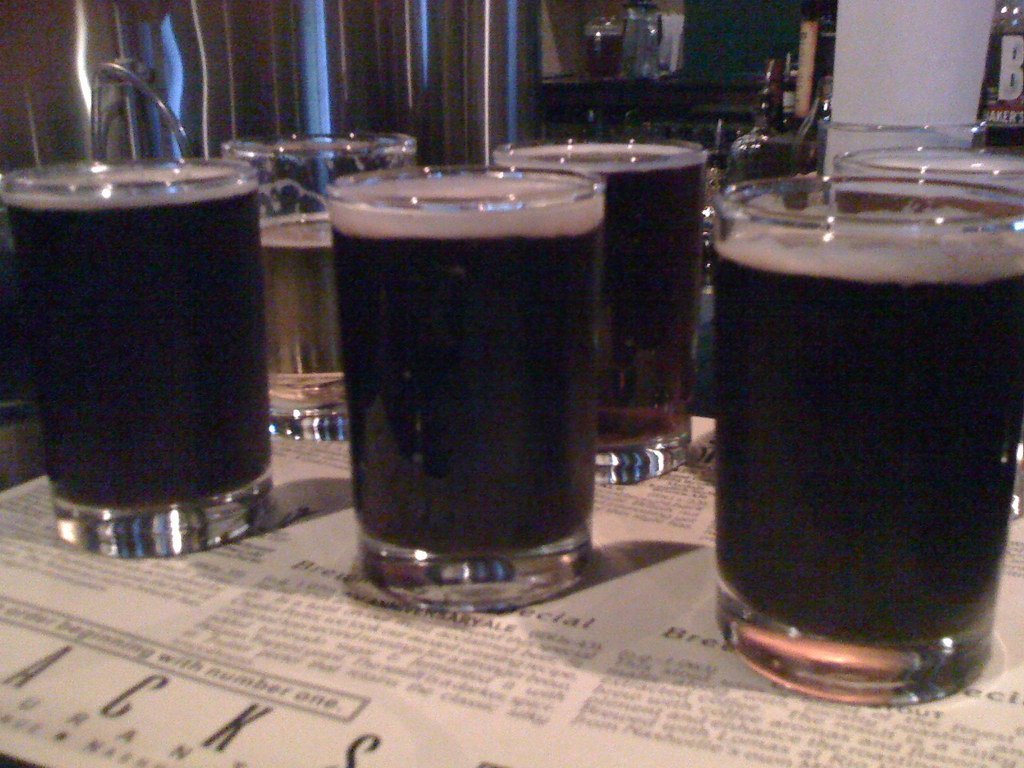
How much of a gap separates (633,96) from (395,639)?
9.41ft

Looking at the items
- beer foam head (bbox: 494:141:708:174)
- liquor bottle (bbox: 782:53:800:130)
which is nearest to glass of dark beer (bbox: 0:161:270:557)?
beer foam head (bbox: 494:141:708:174)

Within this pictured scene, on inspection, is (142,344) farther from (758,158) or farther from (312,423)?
(758,158)

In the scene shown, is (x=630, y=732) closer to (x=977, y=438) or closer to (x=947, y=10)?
(x=977, y=438)

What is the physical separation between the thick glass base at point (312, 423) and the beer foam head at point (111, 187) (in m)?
0.26

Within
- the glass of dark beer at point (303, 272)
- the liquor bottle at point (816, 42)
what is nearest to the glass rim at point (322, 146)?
the glass of dark beer at point (303, 272)

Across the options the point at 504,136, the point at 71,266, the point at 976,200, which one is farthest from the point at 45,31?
the point at 976,200

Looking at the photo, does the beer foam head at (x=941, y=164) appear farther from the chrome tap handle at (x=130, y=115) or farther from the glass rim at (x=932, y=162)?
the chrome tap handle at (x=130, y=115)

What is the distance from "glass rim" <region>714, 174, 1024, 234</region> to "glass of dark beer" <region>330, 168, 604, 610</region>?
0.09 meters

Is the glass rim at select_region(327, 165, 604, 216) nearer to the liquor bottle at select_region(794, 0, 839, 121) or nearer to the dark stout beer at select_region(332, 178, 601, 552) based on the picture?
the dark stout beer at select_region(332, 178, 601, 552)

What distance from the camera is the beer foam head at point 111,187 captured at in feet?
1.88

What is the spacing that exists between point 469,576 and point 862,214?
28cm

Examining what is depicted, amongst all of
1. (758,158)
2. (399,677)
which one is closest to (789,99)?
(758,158)

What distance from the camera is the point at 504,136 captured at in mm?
1466

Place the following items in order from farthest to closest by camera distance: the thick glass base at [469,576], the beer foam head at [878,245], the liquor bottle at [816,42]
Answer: the liquor bottle at [816,42] < the thick glass base at [469,576] < the beer foam head at [878,245]
